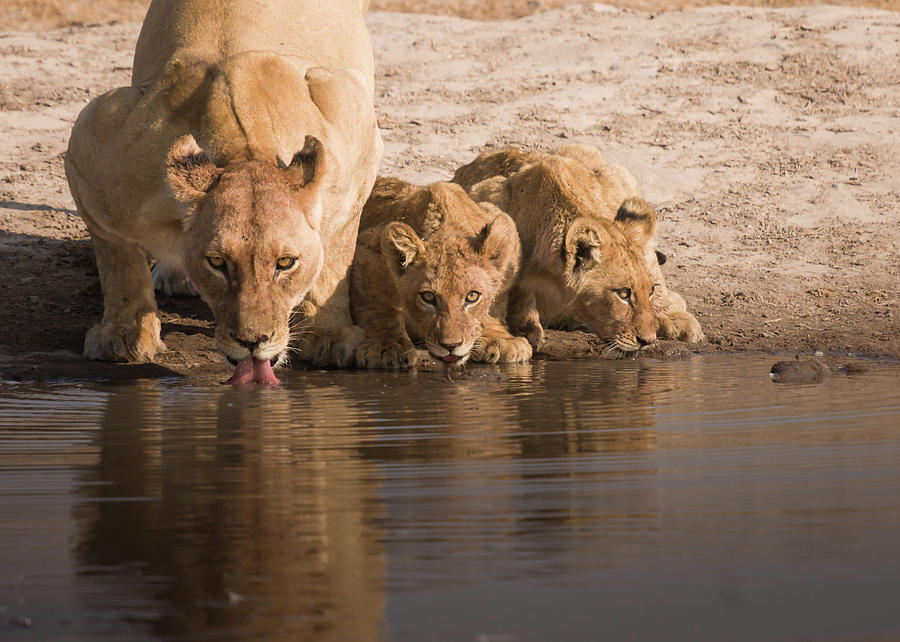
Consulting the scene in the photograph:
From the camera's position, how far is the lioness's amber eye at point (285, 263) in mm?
6109

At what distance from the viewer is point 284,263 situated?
6121 mm

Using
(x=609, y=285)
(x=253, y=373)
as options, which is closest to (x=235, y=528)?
(x=253, y=373)

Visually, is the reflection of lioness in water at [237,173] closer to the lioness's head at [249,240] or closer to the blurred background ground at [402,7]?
the lioness's head at [249,240]

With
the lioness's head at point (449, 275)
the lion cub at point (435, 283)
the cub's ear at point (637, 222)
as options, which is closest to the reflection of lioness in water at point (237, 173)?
the lion cub at point (435, 283)

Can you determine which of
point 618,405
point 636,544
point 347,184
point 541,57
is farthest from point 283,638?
point 541,57

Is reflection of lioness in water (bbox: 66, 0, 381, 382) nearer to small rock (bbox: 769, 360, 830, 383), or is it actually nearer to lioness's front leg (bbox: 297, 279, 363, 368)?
lioness's front leg (bbox: 297, 279, 363, 368)

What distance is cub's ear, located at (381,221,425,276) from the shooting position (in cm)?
727

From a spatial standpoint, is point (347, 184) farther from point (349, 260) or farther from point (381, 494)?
point (381, 494)

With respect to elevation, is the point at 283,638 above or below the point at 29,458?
above

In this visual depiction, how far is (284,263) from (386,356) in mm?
1351

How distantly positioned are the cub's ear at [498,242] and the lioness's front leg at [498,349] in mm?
367

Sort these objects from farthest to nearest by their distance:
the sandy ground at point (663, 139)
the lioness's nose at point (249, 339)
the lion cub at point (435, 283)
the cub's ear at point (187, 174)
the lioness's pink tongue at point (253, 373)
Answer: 1. the sandy ground at point (663, 139)
2. the lion cub at point (435, 283)
3. the lioness's pink tongue at point (253, 373)
4. the cub's ear at point (187, 174)
5. the lioness's nose at point (249, 339)

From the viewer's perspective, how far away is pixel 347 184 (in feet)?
23.9

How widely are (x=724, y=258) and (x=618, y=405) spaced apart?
4.43 metres
